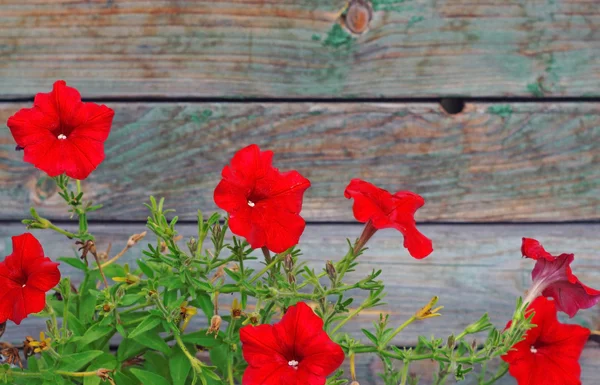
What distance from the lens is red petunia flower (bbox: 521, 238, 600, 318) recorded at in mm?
906

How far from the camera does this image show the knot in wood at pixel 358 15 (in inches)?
46.2

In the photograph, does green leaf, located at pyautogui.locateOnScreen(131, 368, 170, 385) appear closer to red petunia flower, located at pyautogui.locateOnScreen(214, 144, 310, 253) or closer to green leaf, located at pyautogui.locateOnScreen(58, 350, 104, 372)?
green leaf, located at pyautogui.locateOnScreen(58, 350, 104, 372)

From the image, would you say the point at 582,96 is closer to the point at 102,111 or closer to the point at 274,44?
the point at 274,44

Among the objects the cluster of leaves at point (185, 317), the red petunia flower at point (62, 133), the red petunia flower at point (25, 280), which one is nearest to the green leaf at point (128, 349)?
the cluster of leaves at point (185, 317)

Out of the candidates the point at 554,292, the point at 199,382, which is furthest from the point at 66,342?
the point at 554,292

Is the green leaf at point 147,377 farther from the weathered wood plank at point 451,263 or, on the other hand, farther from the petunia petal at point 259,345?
the weathered wood plank at point 451,263

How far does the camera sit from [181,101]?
3.94ft

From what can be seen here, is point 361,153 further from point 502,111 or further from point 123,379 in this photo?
point 123,379

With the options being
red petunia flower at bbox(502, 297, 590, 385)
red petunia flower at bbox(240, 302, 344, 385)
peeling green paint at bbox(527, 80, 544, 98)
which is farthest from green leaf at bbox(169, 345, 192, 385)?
peeling green paint at bbox(527, 80, 544, 98)

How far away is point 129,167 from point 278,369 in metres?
0.54

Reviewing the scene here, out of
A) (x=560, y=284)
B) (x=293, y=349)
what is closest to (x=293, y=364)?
(x=293, y=349)

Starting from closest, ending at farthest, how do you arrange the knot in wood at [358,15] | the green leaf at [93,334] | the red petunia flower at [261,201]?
the red petunia flower at [261,201] < the green leaf at [93,334] < the knot in wood at [358,15]

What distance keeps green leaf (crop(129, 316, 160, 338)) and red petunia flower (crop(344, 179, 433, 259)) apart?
28 cm

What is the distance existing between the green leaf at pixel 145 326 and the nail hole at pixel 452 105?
24.6 inches
